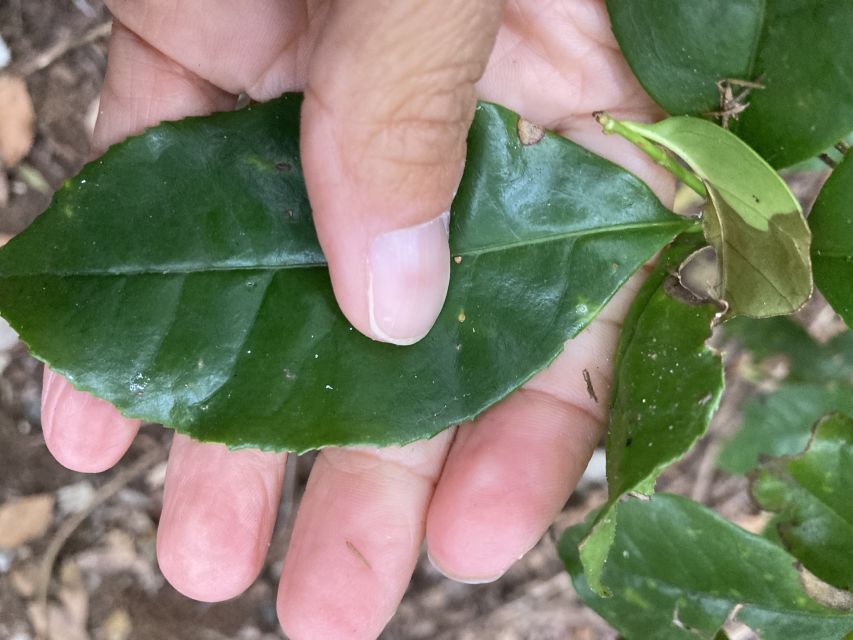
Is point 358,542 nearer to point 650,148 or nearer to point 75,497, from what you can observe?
point 650,148

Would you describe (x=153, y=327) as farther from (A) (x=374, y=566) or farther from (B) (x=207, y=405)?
(A) (x=374, y=566)

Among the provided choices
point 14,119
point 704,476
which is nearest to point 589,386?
point 704,476

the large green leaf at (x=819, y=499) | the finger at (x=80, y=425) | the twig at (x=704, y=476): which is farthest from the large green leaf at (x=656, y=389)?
the twig at (x=704, y=476)

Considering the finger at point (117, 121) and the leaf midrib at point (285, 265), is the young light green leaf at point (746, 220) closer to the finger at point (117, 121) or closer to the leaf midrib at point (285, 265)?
the leaf midrib at point (285, 265)

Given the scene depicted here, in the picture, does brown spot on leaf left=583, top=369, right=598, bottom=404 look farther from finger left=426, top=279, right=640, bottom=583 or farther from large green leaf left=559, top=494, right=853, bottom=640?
large green leaf left=559, top=494, right=853, bottom=640

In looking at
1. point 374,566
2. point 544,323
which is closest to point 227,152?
point 544,323

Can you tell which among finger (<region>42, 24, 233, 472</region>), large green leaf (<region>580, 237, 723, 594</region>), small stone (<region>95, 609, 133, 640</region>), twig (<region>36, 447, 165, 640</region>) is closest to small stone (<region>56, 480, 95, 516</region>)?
twig (<region>36, 447, 165, 640</region>)
